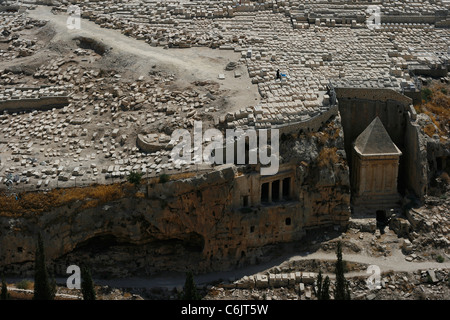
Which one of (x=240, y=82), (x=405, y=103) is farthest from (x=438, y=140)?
(x=240, y=82)

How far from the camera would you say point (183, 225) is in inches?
2486

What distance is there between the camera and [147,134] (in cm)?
6688

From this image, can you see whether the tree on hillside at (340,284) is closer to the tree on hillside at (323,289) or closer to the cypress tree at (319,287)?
the tree on hillside at (323,289)

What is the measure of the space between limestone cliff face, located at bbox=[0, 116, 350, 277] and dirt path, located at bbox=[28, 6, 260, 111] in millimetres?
7194

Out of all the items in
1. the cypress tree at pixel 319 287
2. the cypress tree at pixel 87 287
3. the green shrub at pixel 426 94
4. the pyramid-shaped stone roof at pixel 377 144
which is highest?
the green shrub at pixel 426 94

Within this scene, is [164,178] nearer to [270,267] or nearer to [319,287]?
[270,267]

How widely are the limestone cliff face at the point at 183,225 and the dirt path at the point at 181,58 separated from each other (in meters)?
7.19

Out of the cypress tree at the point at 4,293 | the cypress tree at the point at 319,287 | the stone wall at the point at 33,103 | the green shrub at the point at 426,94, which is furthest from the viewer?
the stone wall at the point at 33,103

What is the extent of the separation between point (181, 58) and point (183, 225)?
58.0 feet

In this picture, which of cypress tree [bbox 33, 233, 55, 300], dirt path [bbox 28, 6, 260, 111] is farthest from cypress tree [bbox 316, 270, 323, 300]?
cypress tree [bbox 33, 233, 55, 300]

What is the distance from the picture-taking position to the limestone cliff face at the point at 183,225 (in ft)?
204

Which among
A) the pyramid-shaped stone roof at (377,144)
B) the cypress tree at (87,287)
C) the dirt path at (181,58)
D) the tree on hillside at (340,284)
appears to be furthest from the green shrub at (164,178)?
the pyramid-shaped stone roof at (377,144)

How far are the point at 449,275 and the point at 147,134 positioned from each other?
72.6ft

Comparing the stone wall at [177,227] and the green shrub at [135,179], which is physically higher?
the green shrub at [135,179]
